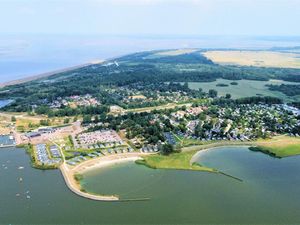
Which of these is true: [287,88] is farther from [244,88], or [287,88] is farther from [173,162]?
[173,162]

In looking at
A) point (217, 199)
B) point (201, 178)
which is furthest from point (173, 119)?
point (217, 199)

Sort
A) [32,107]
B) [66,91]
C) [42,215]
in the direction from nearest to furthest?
[42,215]
[32,107]
[66,91]

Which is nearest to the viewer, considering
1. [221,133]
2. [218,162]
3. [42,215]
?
[42,215]

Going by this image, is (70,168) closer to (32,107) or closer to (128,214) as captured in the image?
(128,214)

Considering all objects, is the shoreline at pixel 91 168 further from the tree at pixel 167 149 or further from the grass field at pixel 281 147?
the grass field at pixel 281 147

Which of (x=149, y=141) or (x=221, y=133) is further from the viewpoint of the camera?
(x=221, y=133)
